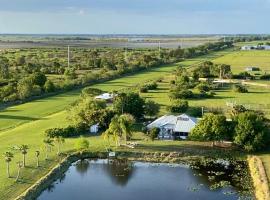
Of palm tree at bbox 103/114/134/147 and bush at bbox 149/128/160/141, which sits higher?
palm tree at bbox 103/114/134/147

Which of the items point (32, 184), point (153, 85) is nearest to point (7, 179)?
point (32, 184)

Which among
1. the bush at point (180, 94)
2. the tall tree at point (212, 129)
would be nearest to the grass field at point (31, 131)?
the tall tree at point (212, 129)

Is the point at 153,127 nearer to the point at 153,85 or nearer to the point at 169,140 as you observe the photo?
the point at 169,140

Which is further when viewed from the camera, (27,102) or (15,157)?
(27,102)

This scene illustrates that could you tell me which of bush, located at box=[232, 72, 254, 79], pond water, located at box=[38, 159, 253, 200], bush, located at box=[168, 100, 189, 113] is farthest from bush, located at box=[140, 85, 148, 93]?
pond water, located at box=[38, 159, 253, 200]

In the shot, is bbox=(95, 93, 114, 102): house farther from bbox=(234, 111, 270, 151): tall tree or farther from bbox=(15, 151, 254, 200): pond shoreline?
bbox=(234, 111, 270, 151): tall tree

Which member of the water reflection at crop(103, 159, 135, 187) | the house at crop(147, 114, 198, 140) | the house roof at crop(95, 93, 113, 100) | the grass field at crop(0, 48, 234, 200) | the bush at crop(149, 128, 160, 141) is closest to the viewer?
the grass field at crop(0, 48, 234, 200)

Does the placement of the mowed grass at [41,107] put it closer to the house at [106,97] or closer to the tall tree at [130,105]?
the house at [106,97]
